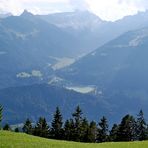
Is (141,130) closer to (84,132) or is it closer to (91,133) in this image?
(91,133)

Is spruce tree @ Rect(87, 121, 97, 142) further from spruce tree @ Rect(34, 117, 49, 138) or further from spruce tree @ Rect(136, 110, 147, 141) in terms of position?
spruce tree @ Rect(34, 117, 49, 138)

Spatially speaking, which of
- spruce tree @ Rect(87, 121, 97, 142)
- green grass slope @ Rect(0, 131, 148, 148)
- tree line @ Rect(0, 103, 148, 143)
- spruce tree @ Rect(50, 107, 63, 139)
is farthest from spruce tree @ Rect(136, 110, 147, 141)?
green grass slope @ Rect(0, 131, 148, 148)

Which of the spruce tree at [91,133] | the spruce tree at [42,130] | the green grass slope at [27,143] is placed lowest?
the green grass slope at [27,143]

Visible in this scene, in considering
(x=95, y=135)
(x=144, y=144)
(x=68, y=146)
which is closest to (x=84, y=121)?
(x=95, y=135)

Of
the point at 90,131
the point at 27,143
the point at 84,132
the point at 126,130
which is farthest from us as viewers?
the point at 90,131

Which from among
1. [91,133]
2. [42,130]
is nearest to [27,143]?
[91,133]

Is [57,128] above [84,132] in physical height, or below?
above

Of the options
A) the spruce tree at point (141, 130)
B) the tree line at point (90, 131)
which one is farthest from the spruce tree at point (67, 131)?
the spruce tree at point (141, 130)

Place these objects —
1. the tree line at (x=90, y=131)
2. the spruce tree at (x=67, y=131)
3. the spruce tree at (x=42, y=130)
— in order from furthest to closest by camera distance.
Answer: the spruce tree at (x=42, y=130) → the spruce tree at (x=67, y=131) → the tree line at (x=90, y=131)

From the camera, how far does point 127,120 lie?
130 m

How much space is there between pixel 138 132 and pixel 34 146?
84491 mm

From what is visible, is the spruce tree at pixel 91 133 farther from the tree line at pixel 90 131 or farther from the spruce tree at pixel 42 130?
the spruce tree at pixel 42 130

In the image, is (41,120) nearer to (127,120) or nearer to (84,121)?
(84,121)

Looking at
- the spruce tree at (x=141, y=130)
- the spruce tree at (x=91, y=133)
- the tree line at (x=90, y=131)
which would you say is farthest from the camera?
the spruce tree at (x=141, y=130)
